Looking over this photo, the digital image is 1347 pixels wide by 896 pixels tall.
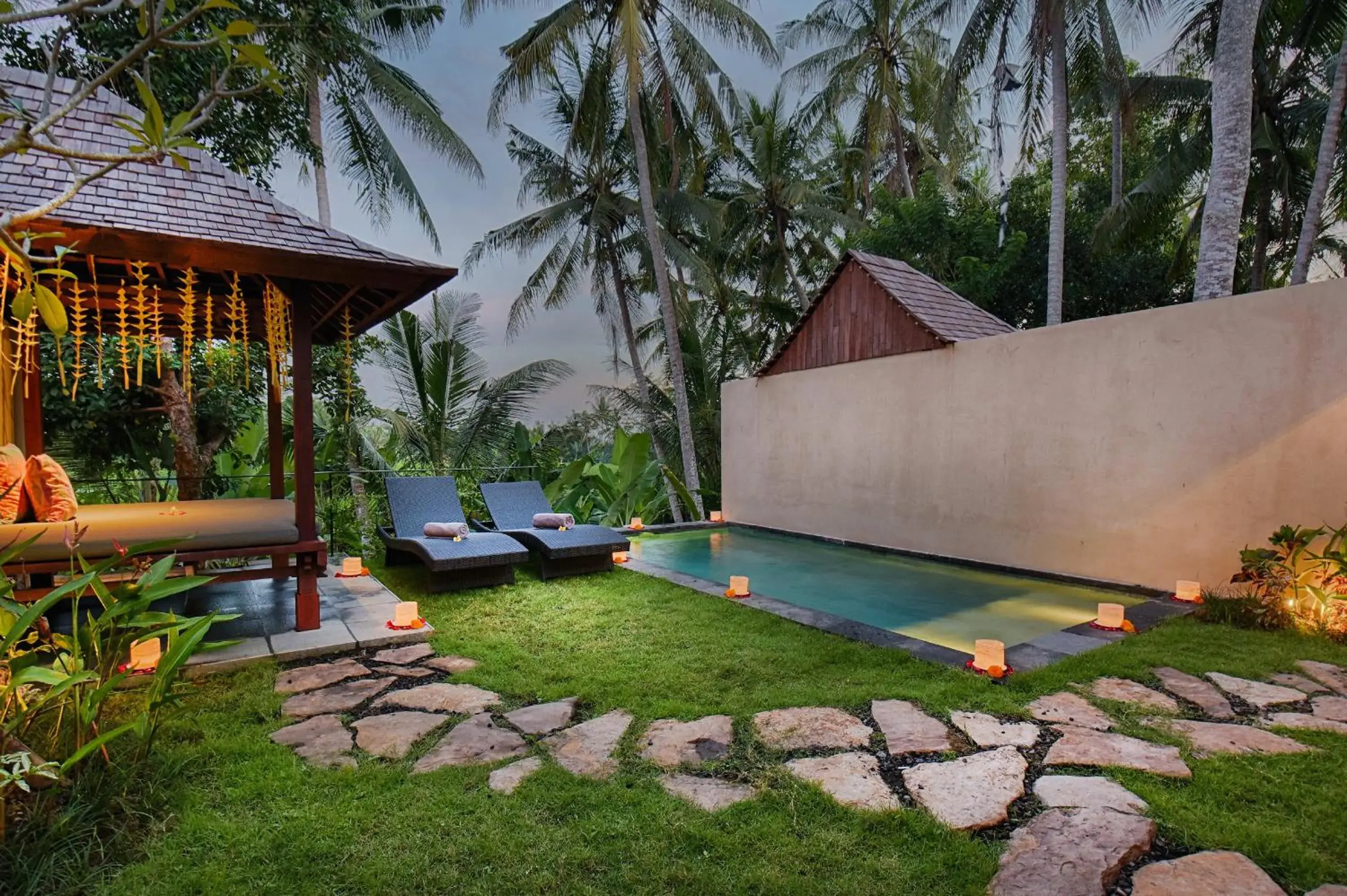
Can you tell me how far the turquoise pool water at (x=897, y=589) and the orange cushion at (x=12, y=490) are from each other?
494 centimetres

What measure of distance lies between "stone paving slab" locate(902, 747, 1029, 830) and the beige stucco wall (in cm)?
379

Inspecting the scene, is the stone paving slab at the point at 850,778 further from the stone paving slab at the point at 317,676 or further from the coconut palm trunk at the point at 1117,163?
the coconut palm trunk at the point at 1117,163

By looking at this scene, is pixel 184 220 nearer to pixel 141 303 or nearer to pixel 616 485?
pixel 141 303

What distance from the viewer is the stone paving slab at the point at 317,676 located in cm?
335

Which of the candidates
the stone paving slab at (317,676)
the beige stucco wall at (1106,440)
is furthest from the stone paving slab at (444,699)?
the beige stucco wall at (1106,440)

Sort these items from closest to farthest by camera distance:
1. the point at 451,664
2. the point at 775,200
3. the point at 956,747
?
the point at 956,747, the point at 451,664, the point at 775,200

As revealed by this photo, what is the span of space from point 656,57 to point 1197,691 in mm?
11497

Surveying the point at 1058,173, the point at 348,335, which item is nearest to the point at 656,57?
the point at 1058,173

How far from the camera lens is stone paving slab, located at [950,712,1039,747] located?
265cm

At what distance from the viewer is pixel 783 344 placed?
9148 mm

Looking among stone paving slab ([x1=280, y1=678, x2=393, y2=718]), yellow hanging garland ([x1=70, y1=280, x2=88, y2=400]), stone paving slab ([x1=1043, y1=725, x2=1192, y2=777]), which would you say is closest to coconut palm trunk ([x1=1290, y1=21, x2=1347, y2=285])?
Result: stone paving slab ([x1=1043, y1=725, x2=1192, y2=777])

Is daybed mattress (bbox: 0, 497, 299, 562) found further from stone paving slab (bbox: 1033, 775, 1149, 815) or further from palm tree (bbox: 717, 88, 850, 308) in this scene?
palm tree (bbox: 717, 88, 850, 308)

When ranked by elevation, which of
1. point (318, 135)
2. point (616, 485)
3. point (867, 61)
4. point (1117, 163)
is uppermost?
point (867, 61)

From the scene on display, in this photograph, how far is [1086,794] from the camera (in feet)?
7.32
